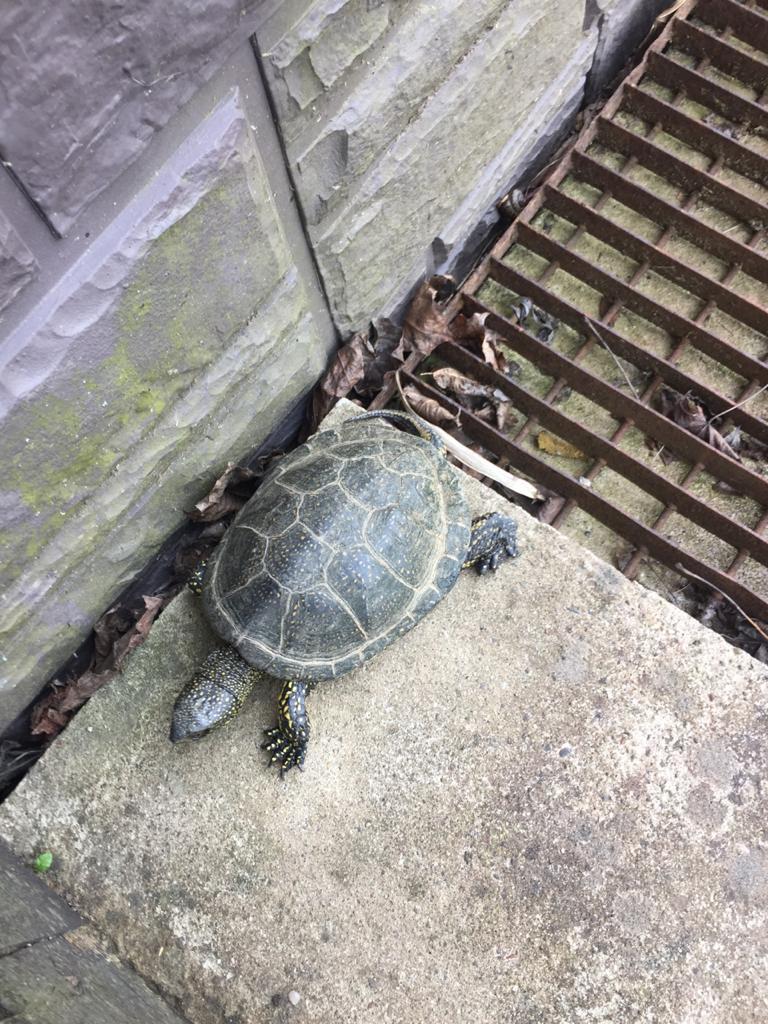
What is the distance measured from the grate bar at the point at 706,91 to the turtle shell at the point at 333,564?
2.23m

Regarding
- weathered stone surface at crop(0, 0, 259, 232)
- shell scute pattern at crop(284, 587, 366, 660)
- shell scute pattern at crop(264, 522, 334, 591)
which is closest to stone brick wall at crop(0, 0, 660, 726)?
weathered stone surface at crop(0, 0, 259, 232)

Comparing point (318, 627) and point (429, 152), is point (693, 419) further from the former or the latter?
point (318, 627)

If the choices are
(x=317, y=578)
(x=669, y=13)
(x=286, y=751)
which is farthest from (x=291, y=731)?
(x=669, y=13)

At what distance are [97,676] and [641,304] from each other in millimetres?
2497

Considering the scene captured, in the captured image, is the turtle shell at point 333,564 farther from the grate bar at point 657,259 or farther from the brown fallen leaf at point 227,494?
the grate bar at point 657,259

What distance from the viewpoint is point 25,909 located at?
6.91 ft

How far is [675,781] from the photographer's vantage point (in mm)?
2447

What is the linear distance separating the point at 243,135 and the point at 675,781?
2.21 m

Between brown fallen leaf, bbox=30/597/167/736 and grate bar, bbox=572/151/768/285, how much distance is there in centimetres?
254

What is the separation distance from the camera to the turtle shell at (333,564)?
2.42m

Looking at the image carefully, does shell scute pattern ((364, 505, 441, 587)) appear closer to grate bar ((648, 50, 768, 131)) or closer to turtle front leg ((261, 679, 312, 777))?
turtle front leg ((261, 679, 312, 777))

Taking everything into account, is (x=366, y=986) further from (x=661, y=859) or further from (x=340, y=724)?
(x=661, y=859)

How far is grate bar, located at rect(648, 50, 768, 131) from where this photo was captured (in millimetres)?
3371

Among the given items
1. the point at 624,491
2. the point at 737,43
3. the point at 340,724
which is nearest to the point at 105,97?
the point at 340,724
